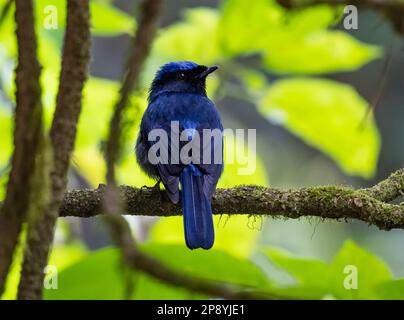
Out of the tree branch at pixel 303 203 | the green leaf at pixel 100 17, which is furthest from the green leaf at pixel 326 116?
the green leaf at pixel 100 17

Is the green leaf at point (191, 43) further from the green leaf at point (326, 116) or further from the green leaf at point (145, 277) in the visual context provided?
the green leaf at point (145, 277)

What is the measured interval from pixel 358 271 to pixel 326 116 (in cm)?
135

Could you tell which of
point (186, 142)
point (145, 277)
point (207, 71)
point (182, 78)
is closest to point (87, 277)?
point (145, 277)

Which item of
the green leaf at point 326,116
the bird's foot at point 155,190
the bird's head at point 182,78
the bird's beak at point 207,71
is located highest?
the bird's head at point 182,78

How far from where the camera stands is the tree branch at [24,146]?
111 cm

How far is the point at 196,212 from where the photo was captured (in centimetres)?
303

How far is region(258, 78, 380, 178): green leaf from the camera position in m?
3.11

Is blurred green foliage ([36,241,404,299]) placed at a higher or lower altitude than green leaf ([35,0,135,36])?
lower

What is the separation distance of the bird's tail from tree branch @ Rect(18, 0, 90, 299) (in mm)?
1028

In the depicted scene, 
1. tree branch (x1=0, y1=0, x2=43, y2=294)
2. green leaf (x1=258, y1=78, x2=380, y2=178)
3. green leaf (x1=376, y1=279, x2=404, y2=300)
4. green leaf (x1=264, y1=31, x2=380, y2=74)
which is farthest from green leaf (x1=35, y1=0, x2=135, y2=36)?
tree branch (x1=0, y1=0, x2=43, y2=294)

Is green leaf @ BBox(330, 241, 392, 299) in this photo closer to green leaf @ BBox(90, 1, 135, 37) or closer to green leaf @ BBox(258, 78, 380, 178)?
green leaf @ BBox(258, 78, 380, 178)

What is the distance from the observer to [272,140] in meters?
10.3

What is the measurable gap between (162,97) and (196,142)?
0.73m
